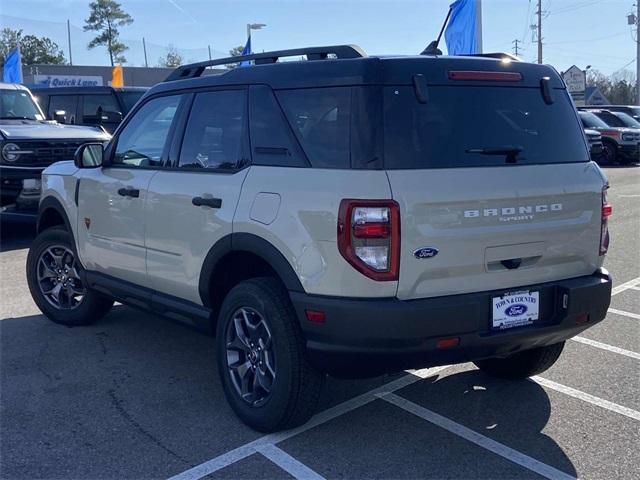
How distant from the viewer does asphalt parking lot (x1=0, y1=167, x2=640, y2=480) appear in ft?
11.7

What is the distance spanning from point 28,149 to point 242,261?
6.40 meters

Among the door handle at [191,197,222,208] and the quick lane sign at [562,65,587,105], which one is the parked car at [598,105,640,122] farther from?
the door handle at [191,197,222,208]

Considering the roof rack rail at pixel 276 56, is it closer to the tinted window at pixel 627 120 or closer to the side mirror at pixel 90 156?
the side mirror at pixel 90 156

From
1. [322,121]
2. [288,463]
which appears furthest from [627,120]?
[288,463]

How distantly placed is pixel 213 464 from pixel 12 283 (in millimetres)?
4714

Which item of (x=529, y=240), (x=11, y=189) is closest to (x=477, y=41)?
(x=11, y=189)

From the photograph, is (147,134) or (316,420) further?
(147,134)

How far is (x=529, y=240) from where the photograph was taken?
365 cm

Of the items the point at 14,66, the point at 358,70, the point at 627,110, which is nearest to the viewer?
the point at 358,70

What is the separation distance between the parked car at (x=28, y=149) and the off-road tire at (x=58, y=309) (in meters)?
3.37

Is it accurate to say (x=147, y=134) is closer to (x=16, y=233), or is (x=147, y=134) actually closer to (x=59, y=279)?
(x=59, y=279)

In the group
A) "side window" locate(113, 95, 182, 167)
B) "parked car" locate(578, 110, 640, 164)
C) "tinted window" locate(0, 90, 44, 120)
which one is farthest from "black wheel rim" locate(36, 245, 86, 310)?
"parked car" locate(578, 110, 640, 164)

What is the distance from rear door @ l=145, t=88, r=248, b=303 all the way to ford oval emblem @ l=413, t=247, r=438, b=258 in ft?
3.69

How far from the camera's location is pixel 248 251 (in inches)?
152
